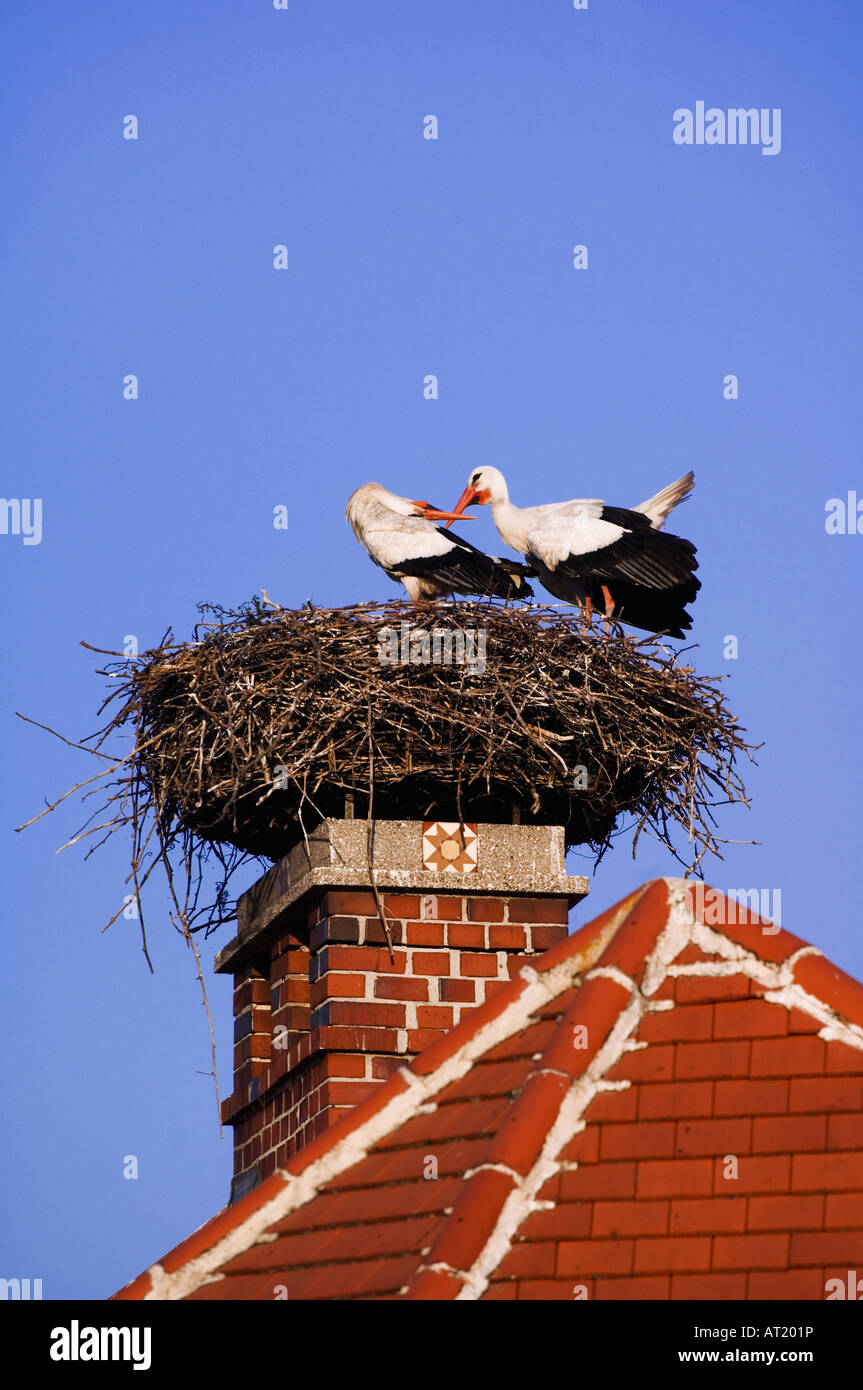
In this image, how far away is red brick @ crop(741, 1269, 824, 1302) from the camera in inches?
154

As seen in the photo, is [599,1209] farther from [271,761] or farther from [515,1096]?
[271,761]

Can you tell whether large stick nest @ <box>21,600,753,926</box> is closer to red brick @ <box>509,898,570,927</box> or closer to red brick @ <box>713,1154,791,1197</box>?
red brick @ <box>509,898,570,927</box>

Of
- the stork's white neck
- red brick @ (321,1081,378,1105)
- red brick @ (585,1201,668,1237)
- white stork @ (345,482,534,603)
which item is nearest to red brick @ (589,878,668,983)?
red brick @ (585,1201,668,1237)

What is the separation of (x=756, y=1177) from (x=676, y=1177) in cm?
17

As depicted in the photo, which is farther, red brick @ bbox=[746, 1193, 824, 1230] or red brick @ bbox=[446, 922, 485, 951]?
red brick @ bbox=[446, 922, 485, 951]

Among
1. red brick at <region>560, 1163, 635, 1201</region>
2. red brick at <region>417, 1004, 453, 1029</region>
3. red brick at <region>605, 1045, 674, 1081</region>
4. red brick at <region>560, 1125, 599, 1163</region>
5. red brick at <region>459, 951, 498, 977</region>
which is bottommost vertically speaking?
red brick at <region>560, 1163, 635, 1201</region>

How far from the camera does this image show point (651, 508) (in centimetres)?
1068

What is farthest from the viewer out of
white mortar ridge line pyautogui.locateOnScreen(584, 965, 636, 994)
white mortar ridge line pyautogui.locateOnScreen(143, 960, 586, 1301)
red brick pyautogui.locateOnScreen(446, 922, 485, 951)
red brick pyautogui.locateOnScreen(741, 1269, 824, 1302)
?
red brick pyautogui.locateOnScreen(446, 922, 485, 951)

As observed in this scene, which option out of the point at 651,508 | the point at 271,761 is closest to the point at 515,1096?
the point at 271,761

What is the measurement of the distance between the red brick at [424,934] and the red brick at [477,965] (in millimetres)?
101

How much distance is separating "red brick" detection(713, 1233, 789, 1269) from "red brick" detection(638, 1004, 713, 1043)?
20.7 inches

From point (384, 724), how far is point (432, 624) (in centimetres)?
68

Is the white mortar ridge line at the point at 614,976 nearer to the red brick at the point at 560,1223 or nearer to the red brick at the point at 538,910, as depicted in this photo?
the red brick at the point at 560,1223
